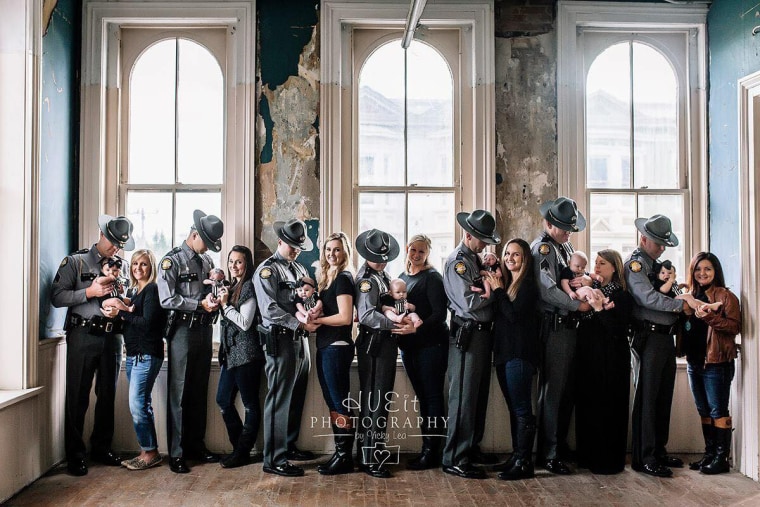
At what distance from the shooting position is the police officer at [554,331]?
4520 millimetres

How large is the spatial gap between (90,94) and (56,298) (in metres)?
1.75

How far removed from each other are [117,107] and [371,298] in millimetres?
2747

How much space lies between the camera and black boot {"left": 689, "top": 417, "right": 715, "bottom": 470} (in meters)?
4.61

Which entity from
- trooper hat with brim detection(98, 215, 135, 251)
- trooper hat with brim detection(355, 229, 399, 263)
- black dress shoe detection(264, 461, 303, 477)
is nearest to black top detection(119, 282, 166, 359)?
trooper hat with brim detection(98, 215, 135, 251)

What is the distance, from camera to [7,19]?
4398 mm

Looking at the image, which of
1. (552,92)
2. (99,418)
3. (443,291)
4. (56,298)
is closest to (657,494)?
(443,291)

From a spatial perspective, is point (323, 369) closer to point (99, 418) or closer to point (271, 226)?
point (271, 226)

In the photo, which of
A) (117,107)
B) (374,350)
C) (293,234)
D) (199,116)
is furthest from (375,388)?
(117,107)

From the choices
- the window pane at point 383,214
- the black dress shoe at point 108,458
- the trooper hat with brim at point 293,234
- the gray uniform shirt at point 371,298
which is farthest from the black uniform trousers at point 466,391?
the black dress shoe at point 108,458

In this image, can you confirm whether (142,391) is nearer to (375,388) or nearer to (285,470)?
(285,470)

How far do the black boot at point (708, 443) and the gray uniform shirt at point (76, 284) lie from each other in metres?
4.37

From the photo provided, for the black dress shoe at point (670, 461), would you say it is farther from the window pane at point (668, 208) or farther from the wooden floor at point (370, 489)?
the window pane at point (668, 208)

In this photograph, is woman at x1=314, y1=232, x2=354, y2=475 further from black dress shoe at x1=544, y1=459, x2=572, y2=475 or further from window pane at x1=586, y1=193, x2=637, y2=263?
window pane at x1=586, y1=193, x2=637, y2=263

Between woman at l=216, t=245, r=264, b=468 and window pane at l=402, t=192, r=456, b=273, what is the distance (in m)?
1.45
